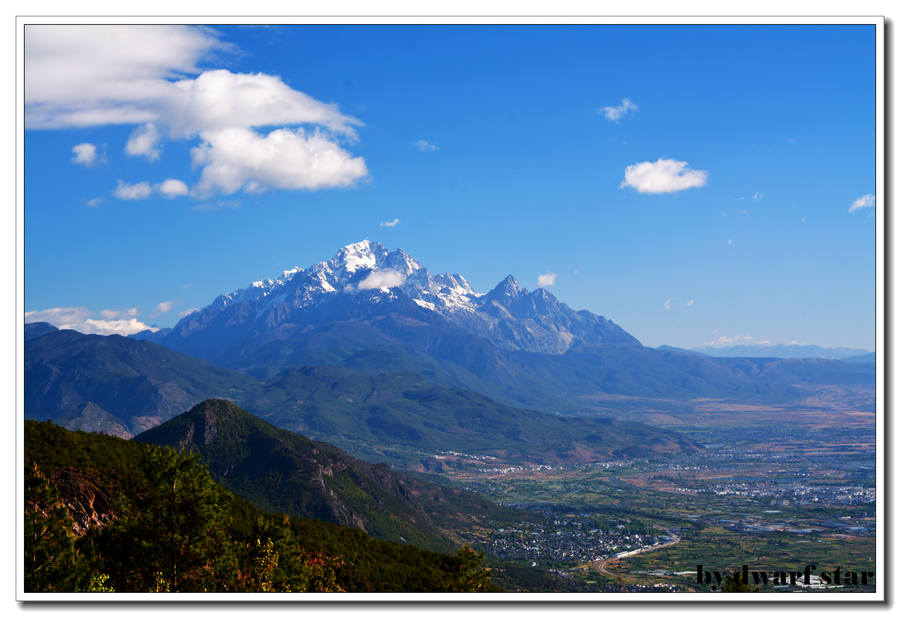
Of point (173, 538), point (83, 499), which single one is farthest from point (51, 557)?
point (83, 499)

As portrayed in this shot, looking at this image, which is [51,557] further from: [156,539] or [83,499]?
[83,499]

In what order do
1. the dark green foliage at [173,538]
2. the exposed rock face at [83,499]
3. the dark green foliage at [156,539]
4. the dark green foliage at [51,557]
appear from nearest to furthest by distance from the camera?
1. the dark green foliage at [51,557]
2. the dark green foliage at [156,539]
3. the dark green foliage at [173,538]
4. the exposed rock face at [83,499]

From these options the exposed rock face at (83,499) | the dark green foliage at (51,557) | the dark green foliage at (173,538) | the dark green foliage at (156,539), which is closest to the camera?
the dark green foliage at (51,557)

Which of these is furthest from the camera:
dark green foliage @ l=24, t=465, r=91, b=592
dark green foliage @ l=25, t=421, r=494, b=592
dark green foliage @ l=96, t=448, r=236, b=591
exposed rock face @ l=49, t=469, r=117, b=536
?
exposed rock face @ l=49, t=469, r=117, b=536

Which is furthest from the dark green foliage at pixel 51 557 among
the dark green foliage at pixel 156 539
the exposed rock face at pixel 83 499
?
the exposed rock face at pixel 83 499

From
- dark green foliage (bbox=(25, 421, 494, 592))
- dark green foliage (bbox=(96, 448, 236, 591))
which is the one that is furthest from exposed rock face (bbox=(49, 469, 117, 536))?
dark green foliage (bbox=(96, 448, 236, 591))

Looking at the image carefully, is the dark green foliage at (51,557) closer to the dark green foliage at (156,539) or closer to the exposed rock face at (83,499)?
the dark green foliage at (156,539)

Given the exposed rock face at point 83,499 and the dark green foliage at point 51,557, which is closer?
the dark green foliage at point 51,557

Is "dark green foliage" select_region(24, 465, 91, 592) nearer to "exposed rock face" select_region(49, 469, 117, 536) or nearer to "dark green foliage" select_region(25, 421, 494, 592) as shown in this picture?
"dark green foliage" select_region(25, 421, 494, 592)
